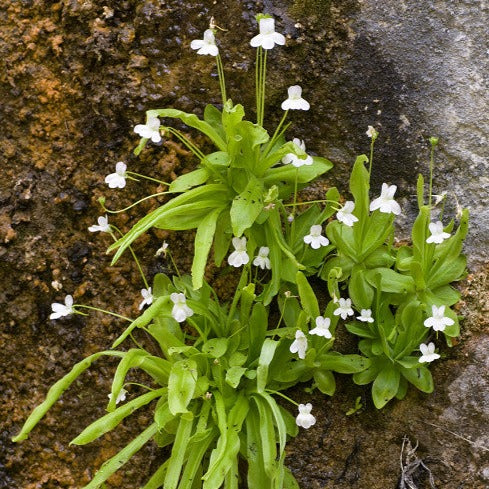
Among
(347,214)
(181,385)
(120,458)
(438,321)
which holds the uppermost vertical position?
(347,214)

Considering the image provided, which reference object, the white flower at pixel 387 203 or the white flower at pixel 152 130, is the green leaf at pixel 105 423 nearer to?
the white flower at pixel 152 130

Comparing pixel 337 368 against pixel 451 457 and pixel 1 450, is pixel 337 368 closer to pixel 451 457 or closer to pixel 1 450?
pixel 451 457

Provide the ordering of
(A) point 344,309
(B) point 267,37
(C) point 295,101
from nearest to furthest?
(B) point 267,37
(C) point 295,101
(A) point 344,309

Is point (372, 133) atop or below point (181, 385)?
atop

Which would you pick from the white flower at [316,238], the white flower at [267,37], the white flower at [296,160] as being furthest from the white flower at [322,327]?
the white flower at [267,37]

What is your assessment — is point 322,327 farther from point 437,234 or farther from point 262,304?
point 437,234

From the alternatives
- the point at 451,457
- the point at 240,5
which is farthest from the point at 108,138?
the point at 451,457

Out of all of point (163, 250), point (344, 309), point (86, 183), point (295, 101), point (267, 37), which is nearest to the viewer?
point (267, 37)

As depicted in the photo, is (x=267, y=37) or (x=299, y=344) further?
(x=299, y=344)

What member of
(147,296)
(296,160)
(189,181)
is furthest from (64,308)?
(296,160)
